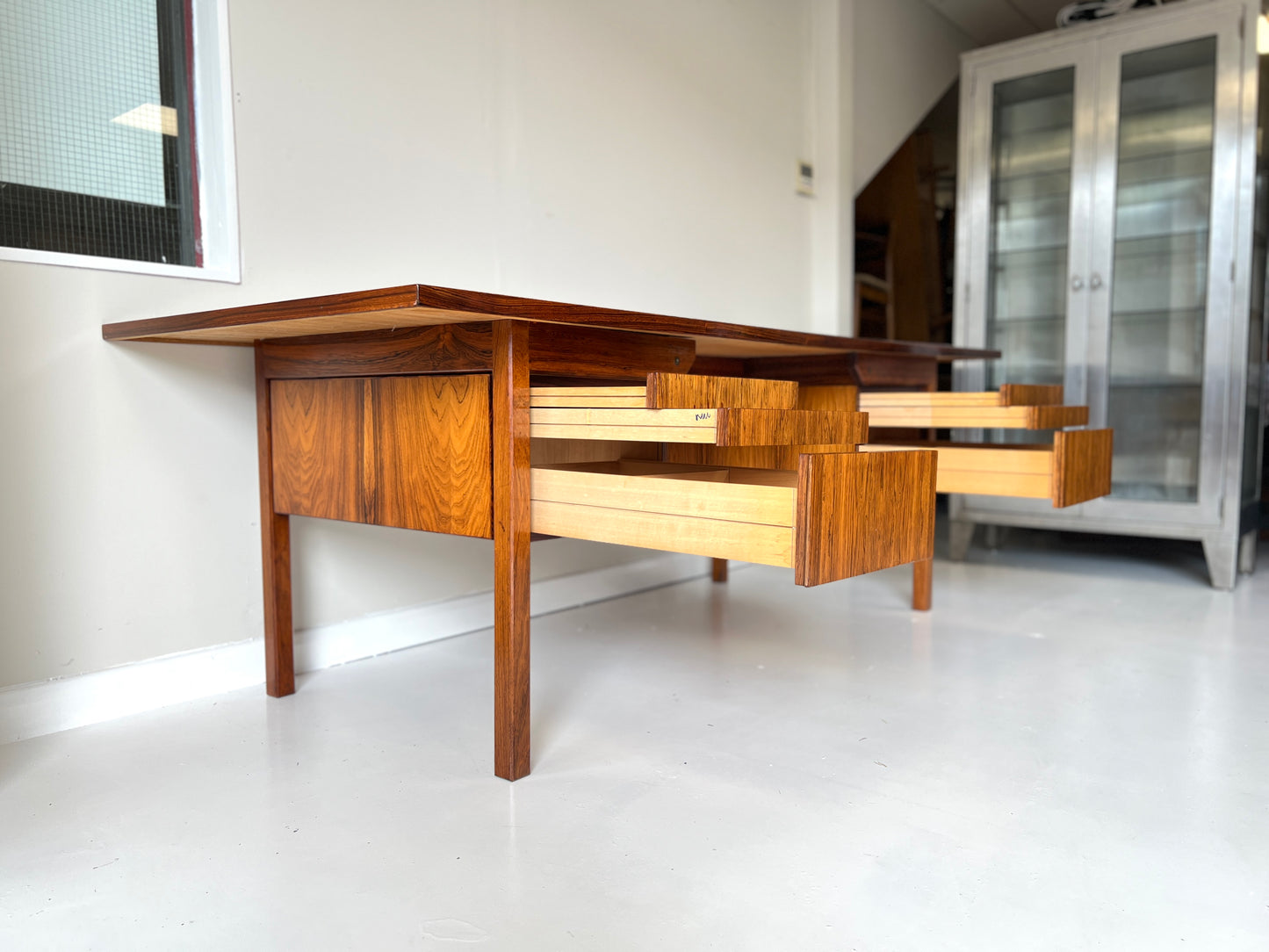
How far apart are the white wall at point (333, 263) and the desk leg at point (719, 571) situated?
369 millimetres

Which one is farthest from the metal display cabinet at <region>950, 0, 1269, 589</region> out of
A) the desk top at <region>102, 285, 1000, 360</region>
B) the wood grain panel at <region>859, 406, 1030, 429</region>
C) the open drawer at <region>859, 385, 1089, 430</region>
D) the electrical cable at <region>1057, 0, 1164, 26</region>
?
the desk top at <region>102, 285, 1000, 360</region>

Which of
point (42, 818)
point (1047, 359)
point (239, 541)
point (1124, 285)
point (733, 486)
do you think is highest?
point (1124, 285)

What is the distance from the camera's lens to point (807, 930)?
0.94 metres

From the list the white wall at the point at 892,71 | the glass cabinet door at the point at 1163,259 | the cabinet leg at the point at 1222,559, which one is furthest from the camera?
the white wall at the point at 892,71

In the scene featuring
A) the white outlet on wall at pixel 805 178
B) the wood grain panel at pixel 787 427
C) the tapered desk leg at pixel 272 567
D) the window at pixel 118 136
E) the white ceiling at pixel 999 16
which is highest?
the white ceiling at pixel 999 16

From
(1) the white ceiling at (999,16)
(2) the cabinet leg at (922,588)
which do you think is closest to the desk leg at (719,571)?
(2) the cabinet leg at (922,588)

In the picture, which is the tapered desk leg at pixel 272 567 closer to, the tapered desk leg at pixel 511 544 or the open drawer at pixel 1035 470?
the tapered desk leg at pixel 511 544

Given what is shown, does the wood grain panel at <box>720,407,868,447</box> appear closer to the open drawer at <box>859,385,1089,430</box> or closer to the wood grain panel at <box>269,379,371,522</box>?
the open drawer at <box>859,385,1089,430</box>

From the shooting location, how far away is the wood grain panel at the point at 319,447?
1.52 meters

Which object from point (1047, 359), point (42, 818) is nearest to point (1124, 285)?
point (1047, 359)

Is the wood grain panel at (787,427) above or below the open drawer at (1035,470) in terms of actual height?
above

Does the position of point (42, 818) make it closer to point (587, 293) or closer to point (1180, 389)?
point (587, 293)

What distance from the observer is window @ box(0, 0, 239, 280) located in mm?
1506

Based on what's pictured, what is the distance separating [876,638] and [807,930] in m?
1.22
